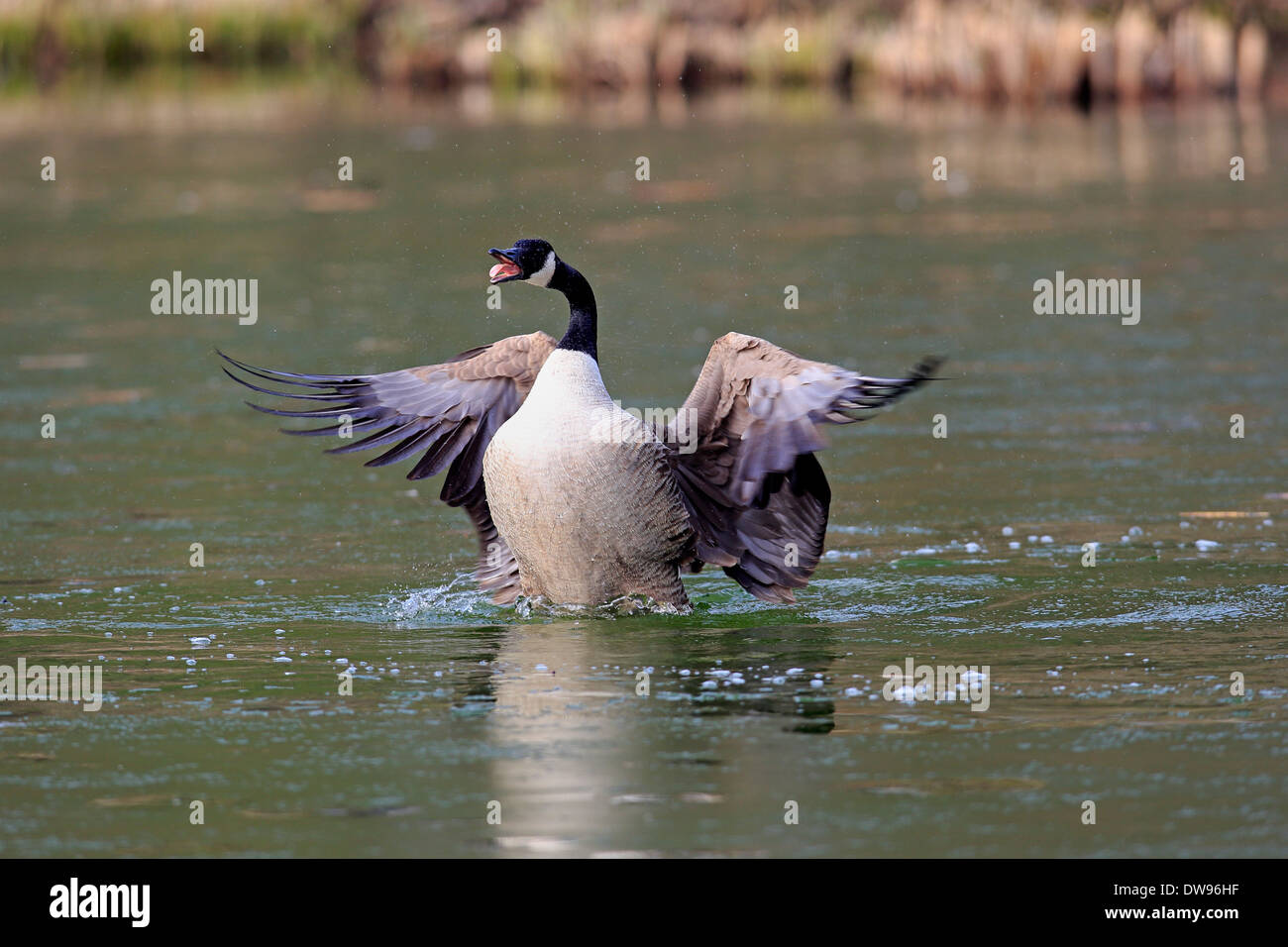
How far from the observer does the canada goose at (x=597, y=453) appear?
24.1 ft

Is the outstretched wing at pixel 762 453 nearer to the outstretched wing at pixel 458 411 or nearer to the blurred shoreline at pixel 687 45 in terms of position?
the outstretched wing at pixel 458 411

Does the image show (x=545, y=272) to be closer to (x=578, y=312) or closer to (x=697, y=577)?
(x=578, y=312)

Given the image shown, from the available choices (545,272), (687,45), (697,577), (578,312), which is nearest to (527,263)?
(545,272)

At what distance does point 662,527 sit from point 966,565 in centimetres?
146

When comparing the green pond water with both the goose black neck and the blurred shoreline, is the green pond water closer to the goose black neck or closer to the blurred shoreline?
the goose black neck

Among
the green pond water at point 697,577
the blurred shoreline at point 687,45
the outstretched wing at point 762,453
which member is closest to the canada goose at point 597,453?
the outstretched wing at point 762,453

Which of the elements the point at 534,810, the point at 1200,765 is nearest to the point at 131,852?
the point at 534,810

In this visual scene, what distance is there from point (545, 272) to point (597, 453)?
0.81m

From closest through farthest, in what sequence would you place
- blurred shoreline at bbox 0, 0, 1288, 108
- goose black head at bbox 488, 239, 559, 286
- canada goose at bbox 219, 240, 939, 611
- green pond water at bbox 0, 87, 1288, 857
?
green pond water at bbox 0, 87, 1288, 857
canada goose at bbox 219, 240, 939, 611
goose black head at bbox 488, 239, 559, 286
blurred shoreline at bbox 0, 0, 1288, 108

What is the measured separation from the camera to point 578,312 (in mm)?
7594

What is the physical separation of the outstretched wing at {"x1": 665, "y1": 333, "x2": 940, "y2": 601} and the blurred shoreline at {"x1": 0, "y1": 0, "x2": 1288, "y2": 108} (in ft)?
69.0

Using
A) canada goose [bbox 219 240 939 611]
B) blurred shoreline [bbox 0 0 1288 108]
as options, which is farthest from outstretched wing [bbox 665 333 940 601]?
blurred shoreline [bbox 0 0 1288 108]

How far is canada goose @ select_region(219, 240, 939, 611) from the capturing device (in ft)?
24.1

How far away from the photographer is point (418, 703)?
643cm
